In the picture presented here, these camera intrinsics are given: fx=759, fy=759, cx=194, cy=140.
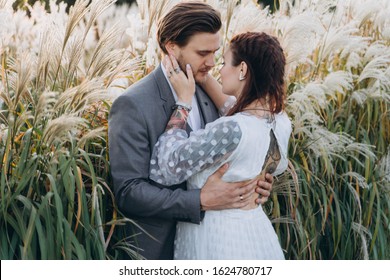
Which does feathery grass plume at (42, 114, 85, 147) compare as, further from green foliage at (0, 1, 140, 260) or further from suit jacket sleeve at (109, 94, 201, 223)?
suit jacket sleeve at (109, 94, 201, 223)

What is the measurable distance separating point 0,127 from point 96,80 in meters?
0.57

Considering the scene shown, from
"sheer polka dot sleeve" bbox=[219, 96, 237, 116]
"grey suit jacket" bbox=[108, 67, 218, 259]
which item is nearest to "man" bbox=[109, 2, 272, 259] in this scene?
"grey suit jacket" bbox=[108, 67, 218, 259]

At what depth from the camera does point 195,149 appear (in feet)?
11.6

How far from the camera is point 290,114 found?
193 inches

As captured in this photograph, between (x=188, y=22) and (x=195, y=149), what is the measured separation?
71 cm

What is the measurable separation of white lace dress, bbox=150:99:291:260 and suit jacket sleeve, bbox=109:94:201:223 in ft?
0.21

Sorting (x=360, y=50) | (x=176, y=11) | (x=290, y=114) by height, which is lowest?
(x=290, y=114)

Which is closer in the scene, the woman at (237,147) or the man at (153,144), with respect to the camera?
the woman at (237,147)

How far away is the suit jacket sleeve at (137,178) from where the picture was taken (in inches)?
144

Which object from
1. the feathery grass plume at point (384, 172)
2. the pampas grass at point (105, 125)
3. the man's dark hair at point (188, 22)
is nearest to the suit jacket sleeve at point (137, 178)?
the pampas grass at point (105, 125)

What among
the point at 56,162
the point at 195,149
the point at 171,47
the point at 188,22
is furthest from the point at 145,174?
the point at 188,22

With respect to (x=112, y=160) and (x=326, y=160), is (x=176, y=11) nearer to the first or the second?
(x=112, y=160)

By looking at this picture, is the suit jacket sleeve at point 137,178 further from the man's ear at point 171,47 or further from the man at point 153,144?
the man's ear at point 171,47

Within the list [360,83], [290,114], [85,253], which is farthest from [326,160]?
[85,253]
